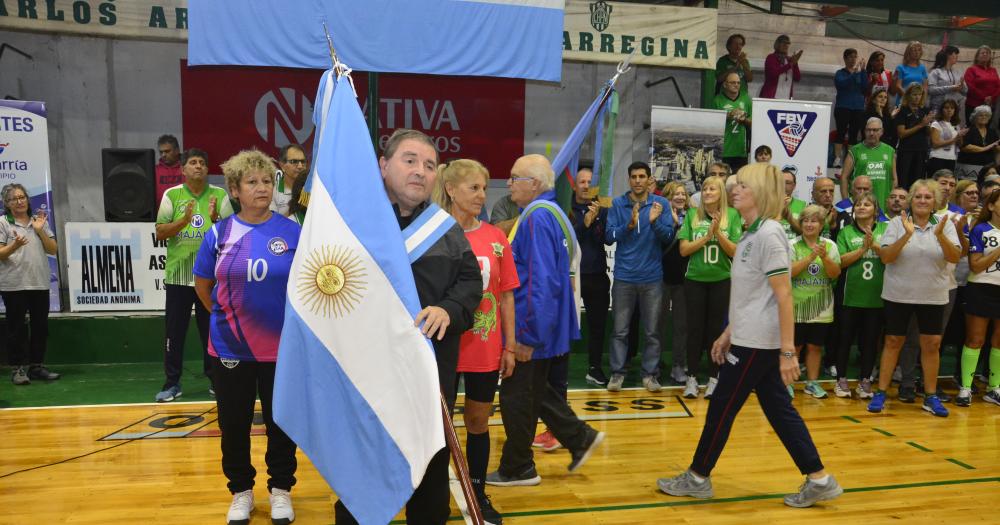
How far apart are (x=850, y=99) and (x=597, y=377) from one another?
5.82 meters

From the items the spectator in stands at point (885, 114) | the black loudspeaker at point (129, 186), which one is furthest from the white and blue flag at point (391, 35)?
the spectator in stands at point (885, 114)

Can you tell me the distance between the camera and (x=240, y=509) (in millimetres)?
3408

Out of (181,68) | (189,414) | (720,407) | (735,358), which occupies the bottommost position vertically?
(189,414)

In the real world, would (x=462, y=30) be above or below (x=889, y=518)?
above

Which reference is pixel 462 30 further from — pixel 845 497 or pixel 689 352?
pixel 845 497

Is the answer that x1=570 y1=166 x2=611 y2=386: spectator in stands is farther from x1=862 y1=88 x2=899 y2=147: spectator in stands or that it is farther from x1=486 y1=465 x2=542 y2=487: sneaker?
x1=862 y1=88 x2=899 y2=147: spectator in stands

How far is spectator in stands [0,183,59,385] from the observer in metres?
5.82

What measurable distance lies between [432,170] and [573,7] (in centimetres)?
665

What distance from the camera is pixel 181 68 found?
915 centimetres

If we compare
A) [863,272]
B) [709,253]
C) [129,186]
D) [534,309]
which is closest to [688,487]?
[534,309]

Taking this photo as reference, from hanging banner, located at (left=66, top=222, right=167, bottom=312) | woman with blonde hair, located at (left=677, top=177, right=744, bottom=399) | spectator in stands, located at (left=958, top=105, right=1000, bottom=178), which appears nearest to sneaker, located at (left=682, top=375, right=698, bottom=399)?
woman with blonde hair, located at (left=677, top=177, right=744, bottom=399)

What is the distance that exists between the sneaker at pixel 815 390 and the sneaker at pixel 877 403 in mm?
375

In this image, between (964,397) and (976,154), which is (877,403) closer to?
(964,397)

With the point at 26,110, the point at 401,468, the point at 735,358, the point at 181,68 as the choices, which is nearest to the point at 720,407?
the point at 735,358
